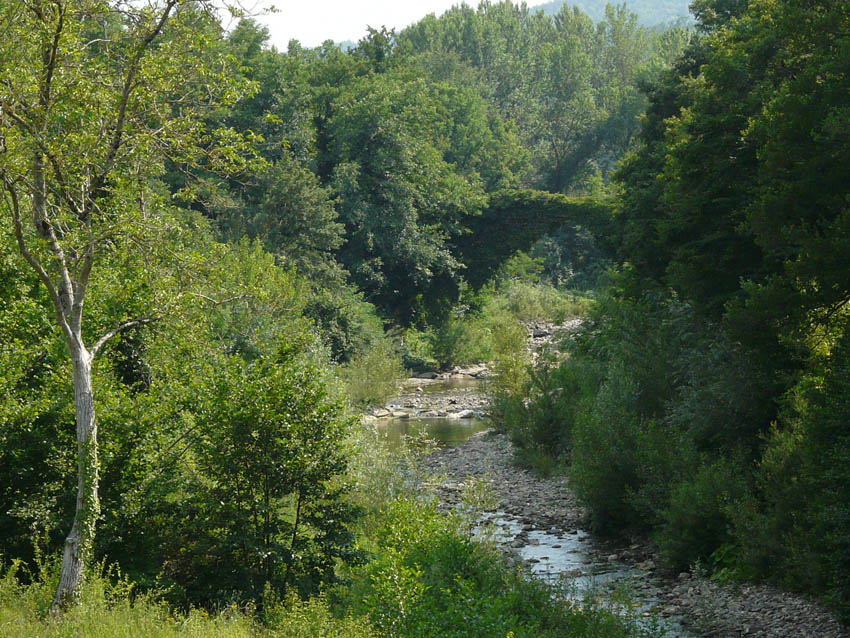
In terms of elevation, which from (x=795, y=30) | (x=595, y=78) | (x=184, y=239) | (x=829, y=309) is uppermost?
(x=595, y=78)

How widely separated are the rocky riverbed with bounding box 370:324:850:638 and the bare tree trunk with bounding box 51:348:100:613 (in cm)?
491

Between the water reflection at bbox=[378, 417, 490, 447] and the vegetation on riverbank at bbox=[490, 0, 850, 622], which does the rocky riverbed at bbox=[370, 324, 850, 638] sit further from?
the water reflection at bbox=[378, 417, 490, 447]

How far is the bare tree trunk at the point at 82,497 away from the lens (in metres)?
7.65

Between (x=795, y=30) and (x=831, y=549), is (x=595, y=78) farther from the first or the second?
(x=831, y=549)

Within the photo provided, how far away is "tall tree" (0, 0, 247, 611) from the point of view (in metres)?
7.77

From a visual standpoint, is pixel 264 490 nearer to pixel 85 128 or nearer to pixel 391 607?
pixel 391 607

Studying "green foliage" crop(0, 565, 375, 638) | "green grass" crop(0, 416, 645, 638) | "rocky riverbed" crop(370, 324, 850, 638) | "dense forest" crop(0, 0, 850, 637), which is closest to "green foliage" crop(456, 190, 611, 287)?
"rocky riverbed" crop(370, 324, 850, 638)

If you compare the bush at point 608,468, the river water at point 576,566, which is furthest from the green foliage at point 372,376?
the bush at point 608,468

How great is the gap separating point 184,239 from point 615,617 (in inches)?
269

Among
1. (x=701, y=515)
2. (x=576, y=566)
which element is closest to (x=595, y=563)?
(x=576, y=566)

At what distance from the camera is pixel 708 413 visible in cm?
1273

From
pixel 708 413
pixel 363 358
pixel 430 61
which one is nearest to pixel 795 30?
pixel 708 413

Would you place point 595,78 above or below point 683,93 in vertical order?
Answer: above

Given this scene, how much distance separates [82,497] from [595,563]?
25.0 ft
